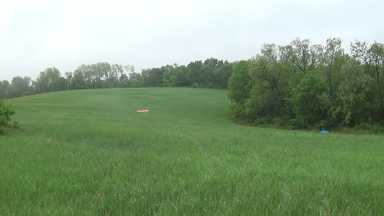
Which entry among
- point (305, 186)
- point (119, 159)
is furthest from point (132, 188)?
point (119, 159)

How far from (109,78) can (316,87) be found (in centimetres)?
12408

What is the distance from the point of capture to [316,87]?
4528 centimetres

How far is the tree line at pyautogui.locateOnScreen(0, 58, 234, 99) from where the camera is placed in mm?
122188

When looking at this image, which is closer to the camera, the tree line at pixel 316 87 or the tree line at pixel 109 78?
the tree line at pixel 316 87

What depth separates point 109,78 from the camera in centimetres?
15412

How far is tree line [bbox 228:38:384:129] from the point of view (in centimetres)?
4128

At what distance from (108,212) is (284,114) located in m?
49.7

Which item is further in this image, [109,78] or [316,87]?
[109,78]

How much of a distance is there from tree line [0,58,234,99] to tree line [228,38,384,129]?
66077 mm

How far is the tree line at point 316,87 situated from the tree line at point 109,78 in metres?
66.1

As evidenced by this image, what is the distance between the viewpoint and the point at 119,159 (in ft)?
32.4

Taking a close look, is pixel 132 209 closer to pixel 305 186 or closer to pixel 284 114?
pixel 305 186

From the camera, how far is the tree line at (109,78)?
122188 mm

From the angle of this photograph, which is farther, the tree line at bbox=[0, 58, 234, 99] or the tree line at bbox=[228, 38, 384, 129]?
the tree line at bbox=[0, 58, 234, 99]
